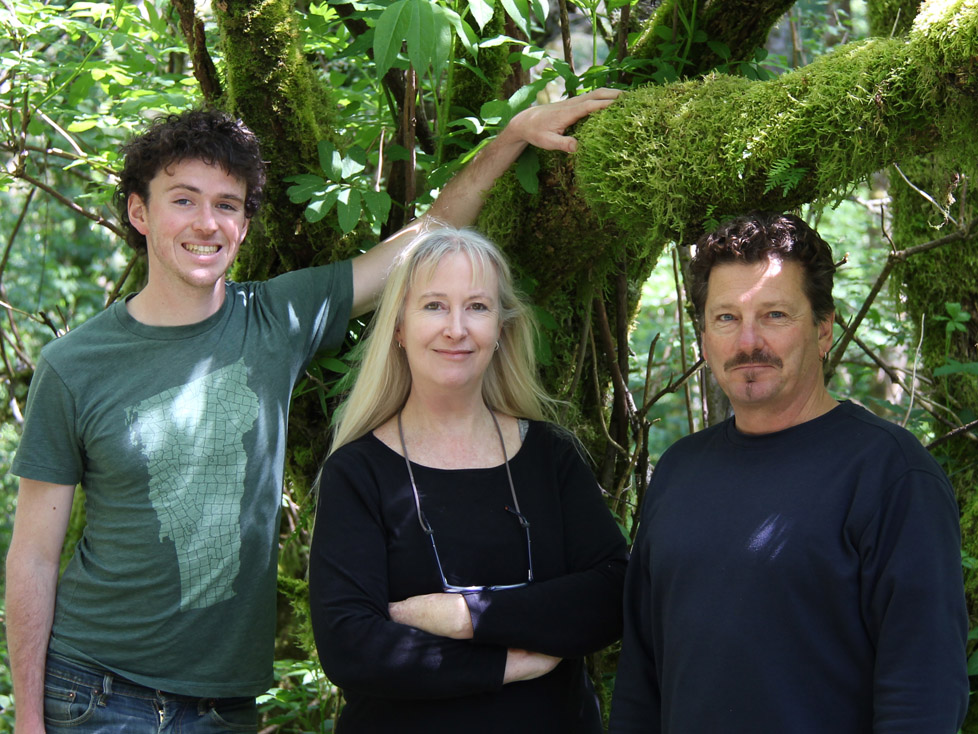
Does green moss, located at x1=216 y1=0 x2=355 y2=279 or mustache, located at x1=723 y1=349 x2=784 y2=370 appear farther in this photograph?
green moss, located at x1=216 y1=0 x2=355 y2=279

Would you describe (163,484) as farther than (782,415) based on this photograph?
Yes

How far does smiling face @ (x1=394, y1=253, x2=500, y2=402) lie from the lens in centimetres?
213

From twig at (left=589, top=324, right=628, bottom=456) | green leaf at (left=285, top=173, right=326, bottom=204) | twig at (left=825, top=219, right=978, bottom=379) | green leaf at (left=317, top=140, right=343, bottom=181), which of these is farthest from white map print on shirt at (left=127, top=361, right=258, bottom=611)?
twig at (left=825, top=219, right=978, bottom=379)

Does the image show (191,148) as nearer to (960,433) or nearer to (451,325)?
(451,325)

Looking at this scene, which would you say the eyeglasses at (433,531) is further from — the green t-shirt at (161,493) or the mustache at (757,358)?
the mustache at (757,358)

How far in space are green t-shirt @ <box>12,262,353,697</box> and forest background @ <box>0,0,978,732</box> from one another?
17.4 inches

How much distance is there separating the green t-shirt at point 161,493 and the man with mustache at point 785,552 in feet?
3.14

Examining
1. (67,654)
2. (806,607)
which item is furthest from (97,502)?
(806,607)

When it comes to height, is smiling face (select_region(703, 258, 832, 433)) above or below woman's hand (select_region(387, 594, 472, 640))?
above

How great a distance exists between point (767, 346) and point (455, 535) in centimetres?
80

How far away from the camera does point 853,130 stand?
1.89 m

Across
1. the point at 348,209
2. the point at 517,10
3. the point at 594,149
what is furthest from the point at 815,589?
the point at 348,209

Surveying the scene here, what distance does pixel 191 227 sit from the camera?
7.38 ft

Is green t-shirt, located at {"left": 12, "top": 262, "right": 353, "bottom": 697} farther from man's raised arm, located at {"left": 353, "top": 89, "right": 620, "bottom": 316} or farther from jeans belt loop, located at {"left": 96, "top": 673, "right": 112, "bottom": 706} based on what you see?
man's raised arm, located at {"left": 353, "top": 89, "right": 620, "bottom": 316}
